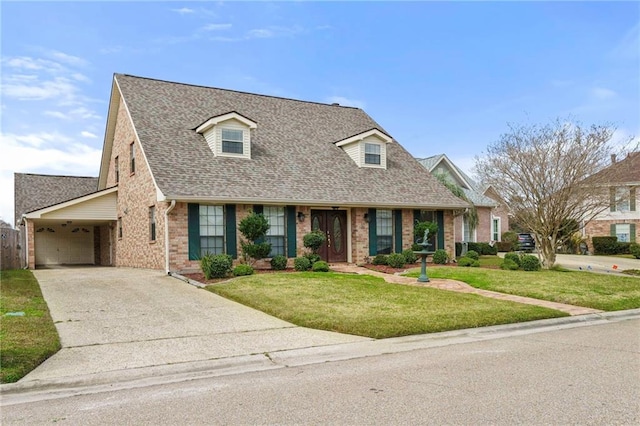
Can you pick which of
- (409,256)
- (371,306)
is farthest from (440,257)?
(371,306)

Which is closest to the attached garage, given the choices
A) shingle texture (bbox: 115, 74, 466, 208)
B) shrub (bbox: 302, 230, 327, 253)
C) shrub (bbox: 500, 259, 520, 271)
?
shingle texture (bbox: 115, 74, 466, 208)

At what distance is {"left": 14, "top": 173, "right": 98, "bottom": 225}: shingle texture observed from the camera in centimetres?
2738

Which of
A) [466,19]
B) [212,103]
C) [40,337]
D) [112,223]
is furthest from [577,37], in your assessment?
[112,223]

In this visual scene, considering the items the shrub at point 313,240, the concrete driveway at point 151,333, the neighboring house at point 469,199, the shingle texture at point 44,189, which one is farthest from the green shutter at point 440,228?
the shingle texture at point 44,189

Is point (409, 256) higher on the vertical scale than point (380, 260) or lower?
higher

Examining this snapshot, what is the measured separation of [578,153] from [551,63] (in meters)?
3.79

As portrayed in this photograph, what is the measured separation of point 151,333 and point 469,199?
25612 mm

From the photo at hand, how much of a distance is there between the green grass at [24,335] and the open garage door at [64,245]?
16295 mm

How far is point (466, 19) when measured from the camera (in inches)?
507

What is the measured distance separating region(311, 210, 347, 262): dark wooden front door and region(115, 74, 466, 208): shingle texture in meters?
0.97

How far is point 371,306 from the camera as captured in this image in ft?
A: 32.8

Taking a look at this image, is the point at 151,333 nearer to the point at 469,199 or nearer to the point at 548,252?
the point at 548,252

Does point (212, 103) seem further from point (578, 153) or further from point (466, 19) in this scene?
point (578, 153)

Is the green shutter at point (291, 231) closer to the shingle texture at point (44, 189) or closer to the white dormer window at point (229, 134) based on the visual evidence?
the white dormer window at point (229, 134)
